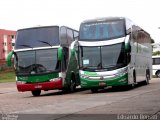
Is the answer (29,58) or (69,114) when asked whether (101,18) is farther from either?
(69,114)

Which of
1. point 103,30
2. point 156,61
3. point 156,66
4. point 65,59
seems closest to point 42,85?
point 65,59

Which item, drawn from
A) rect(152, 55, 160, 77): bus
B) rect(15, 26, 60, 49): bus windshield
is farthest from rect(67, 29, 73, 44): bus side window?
rect(152, 55, 160, 77): bus

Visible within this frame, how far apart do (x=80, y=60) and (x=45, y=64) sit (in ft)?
6.08

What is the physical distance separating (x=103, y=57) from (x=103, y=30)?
1518mm

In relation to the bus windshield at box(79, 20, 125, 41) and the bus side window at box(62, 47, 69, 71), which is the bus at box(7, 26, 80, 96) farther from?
the bus windshield at box(79, 20, 125, 41)

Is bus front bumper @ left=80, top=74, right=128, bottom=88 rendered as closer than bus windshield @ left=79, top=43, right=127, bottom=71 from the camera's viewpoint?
Yes

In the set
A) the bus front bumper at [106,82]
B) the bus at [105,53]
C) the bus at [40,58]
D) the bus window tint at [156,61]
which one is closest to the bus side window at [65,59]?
the bus at [40,58]

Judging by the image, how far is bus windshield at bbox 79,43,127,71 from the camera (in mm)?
24062

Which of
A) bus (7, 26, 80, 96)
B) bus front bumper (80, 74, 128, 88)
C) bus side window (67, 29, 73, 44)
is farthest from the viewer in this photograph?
bus side window (67, 29, 73, 44)

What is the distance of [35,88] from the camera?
24.5m


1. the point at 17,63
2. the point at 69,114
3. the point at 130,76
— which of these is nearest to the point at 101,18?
the point at 130,76

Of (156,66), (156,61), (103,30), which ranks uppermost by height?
(103,30)

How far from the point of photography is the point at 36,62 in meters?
24.4

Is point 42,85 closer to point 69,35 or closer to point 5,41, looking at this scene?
point 69,35
